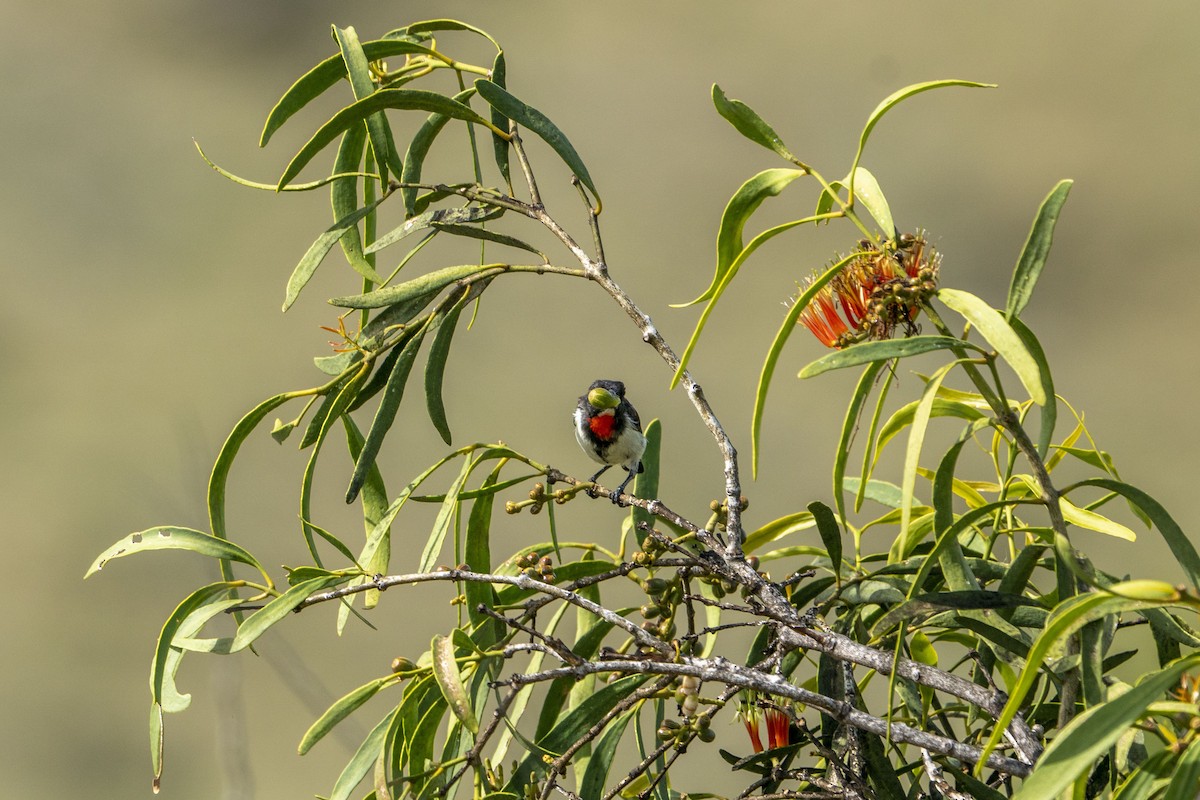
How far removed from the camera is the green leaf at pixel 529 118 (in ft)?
3.16

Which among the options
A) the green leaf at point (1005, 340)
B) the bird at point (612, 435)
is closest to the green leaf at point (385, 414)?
the green leaf at point (1005, 340)

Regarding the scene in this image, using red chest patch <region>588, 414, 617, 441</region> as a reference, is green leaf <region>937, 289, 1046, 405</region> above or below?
below

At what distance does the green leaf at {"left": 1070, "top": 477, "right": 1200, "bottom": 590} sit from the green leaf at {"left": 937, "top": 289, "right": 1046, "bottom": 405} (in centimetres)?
13

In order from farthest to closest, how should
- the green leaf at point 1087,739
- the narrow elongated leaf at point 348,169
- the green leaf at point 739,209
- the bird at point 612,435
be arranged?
1. the bird at point 612,435
2. the narrow elongated leaf at point 348,169
3. the green leaf at point 739,209
4. the green leaf at point 1087,739

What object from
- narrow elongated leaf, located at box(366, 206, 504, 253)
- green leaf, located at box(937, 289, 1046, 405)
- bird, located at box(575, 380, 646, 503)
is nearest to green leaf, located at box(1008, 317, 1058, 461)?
green leaf, located at box(937, 289, 1046, 405)

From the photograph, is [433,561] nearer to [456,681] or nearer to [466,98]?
[456,681]

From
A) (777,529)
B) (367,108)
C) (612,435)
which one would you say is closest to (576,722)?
(777,529)

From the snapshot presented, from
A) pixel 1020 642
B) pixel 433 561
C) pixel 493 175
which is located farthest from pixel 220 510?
pixel 493 175

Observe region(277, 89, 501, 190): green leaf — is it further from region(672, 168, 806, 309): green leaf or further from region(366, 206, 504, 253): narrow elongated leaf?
region(672, 168, 806, 309): green leaf

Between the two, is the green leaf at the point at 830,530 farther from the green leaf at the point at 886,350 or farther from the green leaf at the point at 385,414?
the green leaf at the point at 385,414

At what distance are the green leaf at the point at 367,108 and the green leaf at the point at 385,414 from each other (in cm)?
17

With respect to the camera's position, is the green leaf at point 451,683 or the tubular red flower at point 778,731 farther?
the tubular red flower at point 778,731

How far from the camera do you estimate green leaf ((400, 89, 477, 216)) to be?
40.2 inches

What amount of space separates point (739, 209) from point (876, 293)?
0.13 metres
